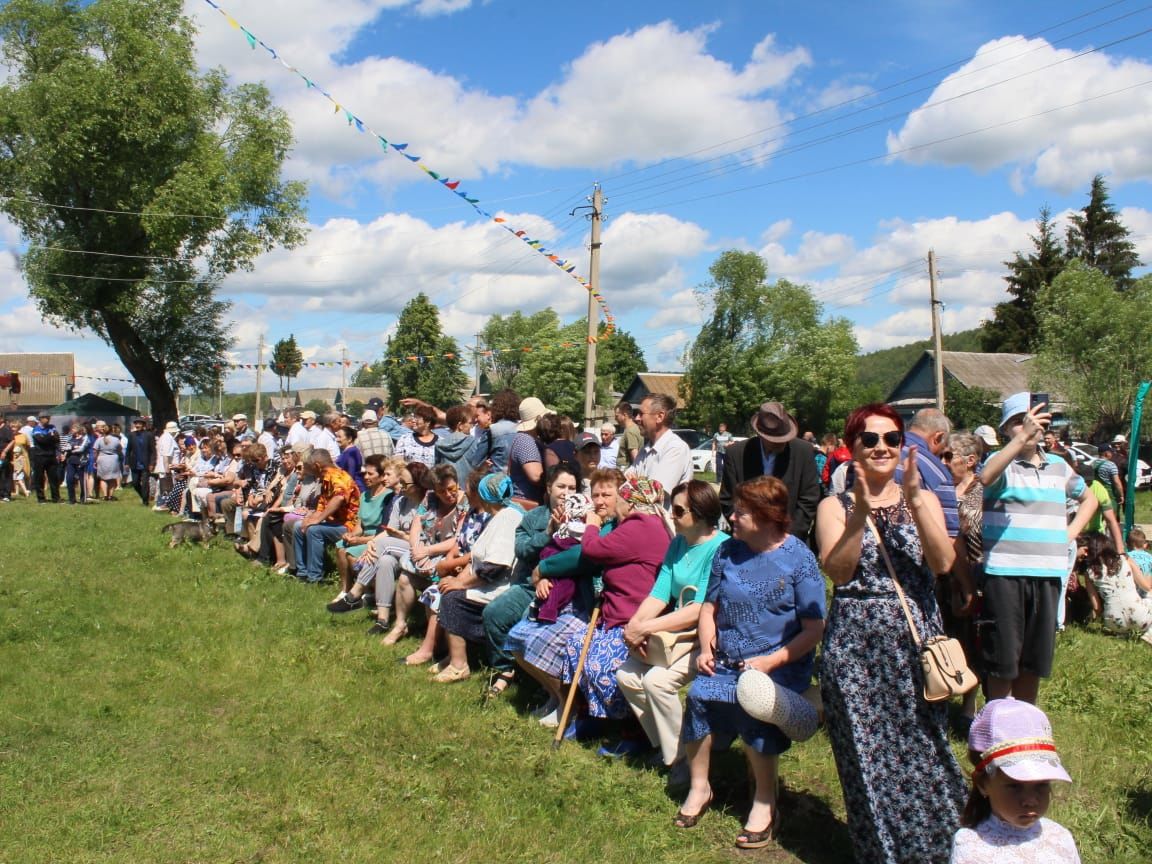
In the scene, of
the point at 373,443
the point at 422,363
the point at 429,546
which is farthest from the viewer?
the point at 422,363

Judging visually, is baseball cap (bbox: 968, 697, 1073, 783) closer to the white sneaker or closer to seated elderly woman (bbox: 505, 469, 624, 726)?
seated elderly woman (bbox: 505, 469, 624, 726)

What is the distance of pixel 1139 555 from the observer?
8.52 m

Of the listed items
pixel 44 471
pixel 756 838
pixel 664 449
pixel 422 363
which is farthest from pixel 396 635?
pixel 422 363

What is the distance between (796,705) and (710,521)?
116 centimetres

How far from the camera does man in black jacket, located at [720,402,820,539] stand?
232 inches

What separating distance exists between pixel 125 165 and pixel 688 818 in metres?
26.6

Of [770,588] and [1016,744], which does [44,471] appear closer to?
[770,588]

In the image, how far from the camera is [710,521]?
16.2ft

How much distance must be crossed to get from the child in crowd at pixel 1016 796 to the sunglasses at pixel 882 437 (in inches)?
40.2

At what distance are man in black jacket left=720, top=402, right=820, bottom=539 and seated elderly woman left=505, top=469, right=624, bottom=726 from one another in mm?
763

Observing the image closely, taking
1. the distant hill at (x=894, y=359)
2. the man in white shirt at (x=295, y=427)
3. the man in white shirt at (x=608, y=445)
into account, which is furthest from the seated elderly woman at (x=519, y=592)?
the distant hill at (x=894, y=359)

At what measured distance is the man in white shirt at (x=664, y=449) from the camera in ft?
20.9

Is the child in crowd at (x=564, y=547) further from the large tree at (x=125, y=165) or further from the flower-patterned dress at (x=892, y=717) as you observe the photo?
the large tree at (x=125, y=165)

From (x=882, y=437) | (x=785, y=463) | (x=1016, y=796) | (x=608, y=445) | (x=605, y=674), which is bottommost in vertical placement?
(x=605, y=674)
